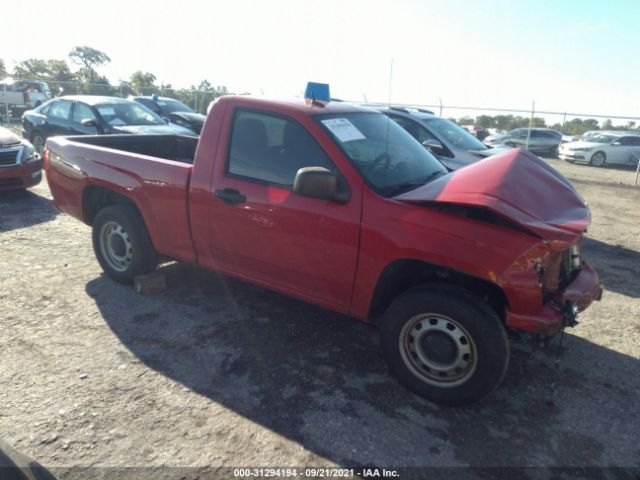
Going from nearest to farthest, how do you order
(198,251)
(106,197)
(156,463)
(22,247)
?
(156,463) < (198,251) < (106,197) < (22,247)

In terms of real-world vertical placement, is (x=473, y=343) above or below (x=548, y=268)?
below

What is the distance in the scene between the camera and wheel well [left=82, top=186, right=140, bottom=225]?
185 inches

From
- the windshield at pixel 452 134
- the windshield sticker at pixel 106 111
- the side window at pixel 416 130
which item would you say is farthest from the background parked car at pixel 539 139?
the windshield sticker at pixel 106 111

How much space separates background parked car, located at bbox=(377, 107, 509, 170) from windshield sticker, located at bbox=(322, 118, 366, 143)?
3.58 metres

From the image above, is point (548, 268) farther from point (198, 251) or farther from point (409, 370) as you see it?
point (198, 251)

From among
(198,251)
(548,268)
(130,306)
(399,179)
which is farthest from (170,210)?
(548,268)

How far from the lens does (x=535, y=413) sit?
3053 millimetres

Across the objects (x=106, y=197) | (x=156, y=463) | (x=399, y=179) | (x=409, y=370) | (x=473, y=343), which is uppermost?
(x=399, y=179)

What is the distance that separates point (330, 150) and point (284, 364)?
1.62 m

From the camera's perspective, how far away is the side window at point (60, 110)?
Answer: 10703mm

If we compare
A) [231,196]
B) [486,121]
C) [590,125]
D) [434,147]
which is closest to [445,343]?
[231,196]

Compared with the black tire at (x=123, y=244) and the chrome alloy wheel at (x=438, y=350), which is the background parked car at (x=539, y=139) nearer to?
the black tire at (x=123, y=244)

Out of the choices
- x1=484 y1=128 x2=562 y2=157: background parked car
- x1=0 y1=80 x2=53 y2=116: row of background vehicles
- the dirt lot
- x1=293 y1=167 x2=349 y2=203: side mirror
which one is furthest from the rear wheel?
x1=0 y1=80 x2=53 y2=116: row of background vehicles

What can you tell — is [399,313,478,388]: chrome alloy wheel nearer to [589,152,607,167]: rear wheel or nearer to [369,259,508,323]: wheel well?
[369,259,508,323]: wheel well
